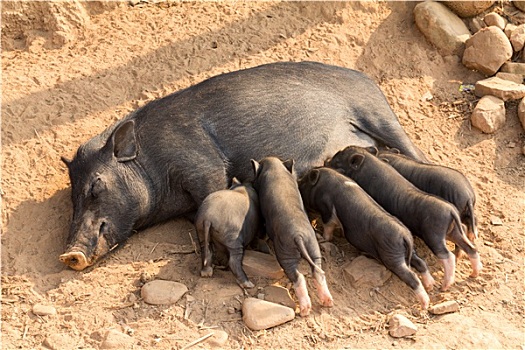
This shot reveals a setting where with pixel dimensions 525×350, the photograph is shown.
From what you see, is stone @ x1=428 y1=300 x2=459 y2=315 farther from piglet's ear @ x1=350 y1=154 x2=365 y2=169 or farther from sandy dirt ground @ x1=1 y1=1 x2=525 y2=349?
piglet's ear @ x1=350 y1=154 x2=365 y2=169

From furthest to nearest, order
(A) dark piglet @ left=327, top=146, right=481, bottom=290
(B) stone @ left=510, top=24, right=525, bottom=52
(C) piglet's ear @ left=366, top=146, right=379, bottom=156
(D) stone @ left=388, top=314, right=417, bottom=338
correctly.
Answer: (B) stone @ left=510, top=24, right=525, bottom=52, (C) piglet's ear @ left=366, top=146, right=379, bottom=156, (A) dark piglet @ left=327, top=146, right=481, bottom=290, (D) stone @ left=388, top=314, right=417, bottom=338

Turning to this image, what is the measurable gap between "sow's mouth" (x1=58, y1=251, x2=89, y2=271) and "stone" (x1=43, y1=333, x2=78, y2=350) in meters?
0.63

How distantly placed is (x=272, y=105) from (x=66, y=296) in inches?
84.0

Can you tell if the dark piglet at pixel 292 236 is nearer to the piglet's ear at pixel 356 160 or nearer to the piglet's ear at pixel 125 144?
the piglet's ear at pixel 356 160

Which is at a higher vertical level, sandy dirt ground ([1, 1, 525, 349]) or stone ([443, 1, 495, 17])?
stone ([443, 1, 495, 17])

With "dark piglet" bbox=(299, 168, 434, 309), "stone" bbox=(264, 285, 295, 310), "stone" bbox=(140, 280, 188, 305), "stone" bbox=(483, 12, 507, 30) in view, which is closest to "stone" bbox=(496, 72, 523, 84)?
"stone" bbox=(483, 12, 507, 30)

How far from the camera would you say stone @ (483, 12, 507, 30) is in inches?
304

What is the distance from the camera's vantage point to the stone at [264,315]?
194 inches

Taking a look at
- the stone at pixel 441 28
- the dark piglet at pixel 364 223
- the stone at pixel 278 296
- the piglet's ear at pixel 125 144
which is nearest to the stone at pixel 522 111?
the stone at pixel 441 28

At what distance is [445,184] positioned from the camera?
552 cm

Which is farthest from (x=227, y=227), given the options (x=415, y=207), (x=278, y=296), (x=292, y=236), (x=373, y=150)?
(x=373, y=150)

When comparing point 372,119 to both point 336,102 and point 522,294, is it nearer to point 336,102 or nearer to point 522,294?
point 336,102

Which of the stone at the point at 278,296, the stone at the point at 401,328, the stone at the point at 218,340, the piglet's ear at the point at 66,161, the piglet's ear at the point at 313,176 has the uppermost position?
the piglet's ear at the point at 313,176

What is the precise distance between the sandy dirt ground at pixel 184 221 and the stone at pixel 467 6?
0.43 metres
